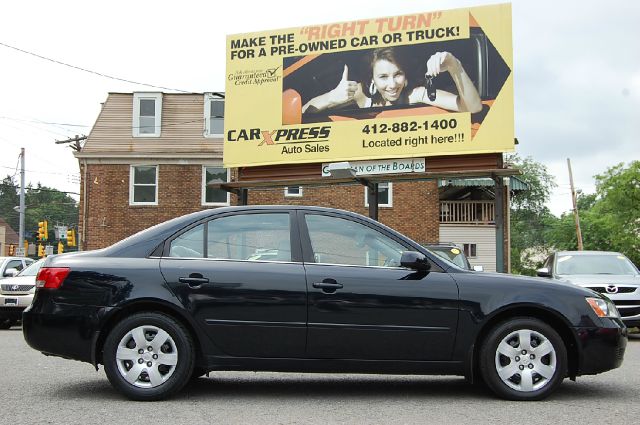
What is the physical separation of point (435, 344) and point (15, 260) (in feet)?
49.3

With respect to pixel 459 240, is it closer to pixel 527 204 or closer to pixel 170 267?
pixel 170 267

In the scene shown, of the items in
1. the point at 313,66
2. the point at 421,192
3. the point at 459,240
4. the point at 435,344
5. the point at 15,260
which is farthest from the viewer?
the point at 459,240

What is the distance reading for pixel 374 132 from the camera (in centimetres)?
2100

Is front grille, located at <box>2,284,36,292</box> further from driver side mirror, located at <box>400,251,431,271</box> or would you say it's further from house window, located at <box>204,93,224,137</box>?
house window, located at <box>204,93,224,137</box>

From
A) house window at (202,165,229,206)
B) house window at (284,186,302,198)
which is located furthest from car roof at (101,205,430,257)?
house window at (202,165,229,206)

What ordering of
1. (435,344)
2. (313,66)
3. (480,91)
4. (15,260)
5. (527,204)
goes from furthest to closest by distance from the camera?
(527,204) < (313,66) < (480,91) < (15,260) < (435,344)

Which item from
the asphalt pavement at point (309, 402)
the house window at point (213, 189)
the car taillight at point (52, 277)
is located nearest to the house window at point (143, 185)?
the house window at point (213, 189)

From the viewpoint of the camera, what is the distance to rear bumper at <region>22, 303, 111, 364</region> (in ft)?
19.7

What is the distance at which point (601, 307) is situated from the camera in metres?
6.26

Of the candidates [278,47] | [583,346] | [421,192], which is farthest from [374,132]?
[583,346]

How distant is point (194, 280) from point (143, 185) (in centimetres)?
2349

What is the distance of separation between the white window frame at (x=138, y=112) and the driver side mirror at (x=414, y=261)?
24.4m

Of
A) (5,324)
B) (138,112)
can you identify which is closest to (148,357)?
(5,324)

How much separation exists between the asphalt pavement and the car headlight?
0.71 meters
